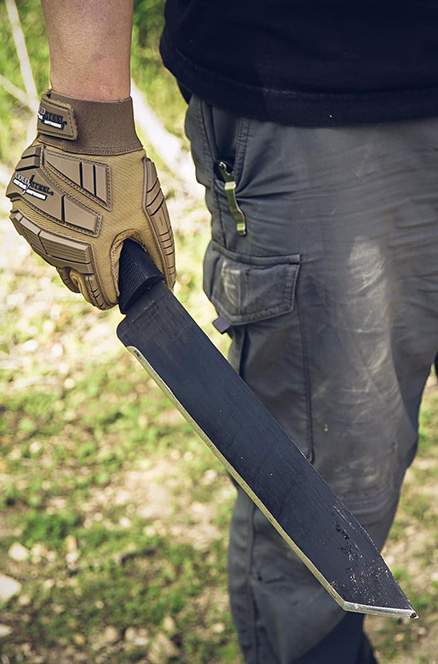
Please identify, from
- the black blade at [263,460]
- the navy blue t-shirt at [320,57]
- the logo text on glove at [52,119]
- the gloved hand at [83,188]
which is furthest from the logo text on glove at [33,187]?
the navy blue t-shirt at [320,57]

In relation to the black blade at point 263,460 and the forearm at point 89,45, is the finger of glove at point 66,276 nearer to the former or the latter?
the black blade at point 263,460

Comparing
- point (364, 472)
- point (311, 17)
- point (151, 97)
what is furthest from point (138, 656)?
point (151, 97)

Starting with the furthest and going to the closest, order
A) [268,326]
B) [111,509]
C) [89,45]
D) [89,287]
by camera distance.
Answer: [111,509]
[268,326]
[89,287]
[89,45]

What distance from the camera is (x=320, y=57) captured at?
1267 mm

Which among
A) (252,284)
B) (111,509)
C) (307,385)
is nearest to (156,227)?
(252,284)

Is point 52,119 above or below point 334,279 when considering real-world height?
above

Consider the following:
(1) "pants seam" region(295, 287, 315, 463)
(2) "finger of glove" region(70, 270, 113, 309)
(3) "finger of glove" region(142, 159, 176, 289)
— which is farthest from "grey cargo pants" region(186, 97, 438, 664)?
(2) "finger of glove" region(70, 270, 113, 309)

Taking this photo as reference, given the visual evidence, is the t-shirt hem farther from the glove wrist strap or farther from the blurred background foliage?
the blurred background foliage

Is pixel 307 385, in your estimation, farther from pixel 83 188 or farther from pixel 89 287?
pixel 83 188

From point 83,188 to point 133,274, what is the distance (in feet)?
0.60

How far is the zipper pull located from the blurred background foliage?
139 centimetres

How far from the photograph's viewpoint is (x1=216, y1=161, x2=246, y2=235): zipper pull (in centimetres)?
139

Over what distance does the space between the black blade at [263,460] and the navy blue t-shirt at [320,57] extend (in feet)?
1.51

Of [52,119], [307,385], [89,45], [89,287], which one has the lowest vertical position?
[307,385]
